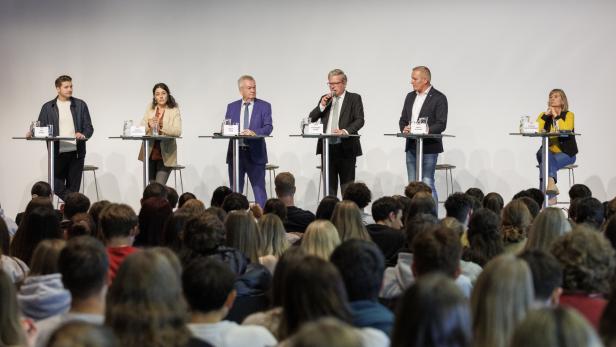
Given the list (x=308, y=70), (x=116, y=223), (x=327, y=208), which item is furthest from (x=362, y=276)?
(x=308, y=70)

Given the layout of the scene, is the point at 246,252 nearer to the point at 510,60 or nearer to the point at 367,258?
the point at 367,258

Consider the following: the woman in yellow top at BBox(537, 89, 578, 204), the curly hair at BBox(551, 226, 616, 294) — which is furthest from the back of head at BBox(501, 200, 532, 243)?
the woman in yellow top at BBox(537, 89, 578, 204)

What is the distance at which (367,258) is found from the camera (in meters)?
2.89

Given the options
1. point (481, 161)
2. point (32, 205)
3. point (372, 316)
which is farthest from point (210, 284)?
point (481, 161)

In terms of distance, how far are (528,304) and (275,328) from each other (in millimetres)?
856

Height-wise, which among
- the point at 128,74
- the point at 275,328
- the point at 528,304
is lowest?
the point at 275,328

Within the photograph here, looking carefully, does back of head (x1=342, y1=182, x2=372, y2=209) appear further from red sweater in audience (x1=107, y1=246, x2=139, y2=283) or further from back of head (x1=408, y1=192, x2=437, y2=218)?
red sweater in audience (x1=107, y1=246, x2=139, y2=283)

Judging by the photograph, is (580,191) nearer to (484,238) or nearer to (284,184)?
(284,184)

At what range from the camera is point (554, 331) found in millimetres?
1678

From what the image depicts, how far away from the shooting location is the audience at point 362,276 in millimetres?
2809

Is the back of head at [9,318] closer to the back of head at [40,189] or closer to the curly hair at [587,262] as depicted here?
the curly hair at [587,262]

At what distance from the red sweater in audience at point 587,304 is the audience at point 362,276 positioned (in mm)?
635

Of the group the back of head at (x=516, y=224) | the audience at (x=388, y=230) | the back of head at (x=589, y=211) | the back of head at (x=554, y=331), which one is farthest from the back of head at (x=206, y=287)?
the back of head at (x=589, y=211)

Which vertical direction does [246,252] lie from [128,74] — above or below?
below
